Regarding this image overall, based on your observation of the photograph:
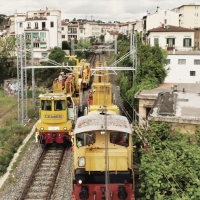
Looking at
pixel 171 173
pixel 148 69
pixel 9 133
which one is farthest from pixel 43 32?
pixel 171 173

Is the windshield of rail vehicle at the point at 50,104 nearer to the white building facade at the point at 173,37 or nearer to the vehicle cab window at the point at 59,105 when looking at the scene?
the vehicle cab window at the point at 59,105

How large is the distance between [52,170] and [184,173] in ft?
22.8

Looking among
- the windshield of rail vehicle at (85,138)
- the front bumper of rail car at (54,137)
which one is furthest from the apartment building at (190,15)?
the windshield of rail vehicle at (85,138)

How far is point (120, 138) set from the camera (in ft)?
34.0

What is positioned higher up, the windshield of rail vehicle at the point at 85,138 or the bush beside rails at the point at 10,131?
the windshield of rail vehicle at the point at 85,138

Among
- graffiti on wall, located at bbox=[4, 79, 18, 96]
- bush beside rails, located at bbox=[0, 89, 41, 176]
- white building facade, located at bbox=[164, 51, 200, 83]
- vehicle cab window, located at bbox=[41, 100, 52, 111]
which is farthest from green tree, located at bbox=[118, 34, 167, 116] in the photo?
graffiti on wall, located at bbox=[4, 79, 18, 96]

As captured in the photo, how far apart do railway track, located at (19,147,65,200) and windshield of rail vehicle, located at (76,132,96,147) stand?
276cm

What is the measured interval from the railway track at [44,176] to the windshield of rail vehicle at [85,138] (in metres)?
2.76

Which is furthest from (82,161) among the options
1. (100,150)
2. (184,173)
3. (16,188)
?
(16,188)

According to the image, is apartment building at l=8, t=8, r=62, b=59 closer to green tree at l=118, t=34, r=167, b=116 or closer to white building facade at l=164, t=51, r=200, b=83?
white building facade at l=164, t=51, r=200, b=83

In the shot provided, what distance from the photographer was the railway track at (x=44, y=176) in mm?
12281

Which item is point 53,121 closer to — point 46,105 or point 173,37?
point 46,105

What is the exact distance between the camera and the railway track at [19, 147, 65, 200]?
40.3 feet

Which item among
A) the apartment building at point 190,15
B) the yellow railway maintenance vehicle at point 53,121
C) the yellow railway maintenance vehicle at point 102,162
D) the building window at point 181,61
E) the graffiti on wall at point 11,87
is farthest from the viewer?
the apartment building at point 190,15
